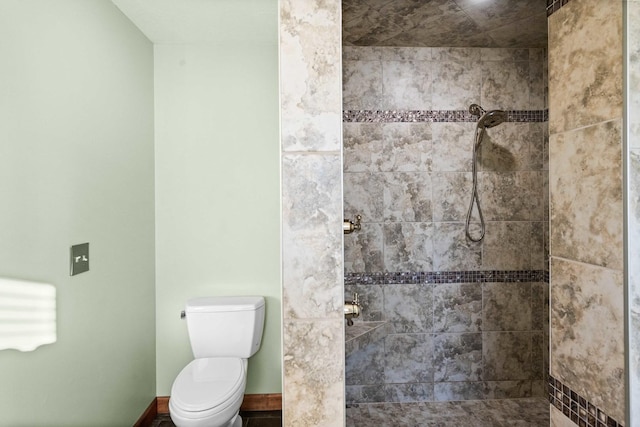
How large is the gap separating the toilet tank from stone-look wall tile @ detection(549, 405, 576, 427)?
1663mm

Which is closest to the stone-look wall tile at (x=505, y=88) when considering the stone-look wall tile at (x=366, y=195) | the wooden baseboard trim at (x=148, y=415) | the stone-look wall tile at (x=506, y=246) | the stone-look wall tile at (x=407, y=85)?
the stone-look wall tile at (x=407, y=85)

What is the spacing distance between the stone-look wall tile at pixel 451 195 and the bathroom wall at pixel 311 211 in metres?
1.74

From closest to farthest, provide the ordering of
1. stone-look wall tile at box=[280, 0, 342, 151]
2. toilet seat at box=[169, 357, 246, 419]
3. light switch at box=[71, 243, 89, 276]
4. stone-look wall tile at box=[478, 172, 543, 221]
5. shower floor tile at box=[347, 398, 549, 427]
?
stone-look wall tile at box=[280, 0, 342, 151], light switch at box=[71, 243, 89, 276], toilet seat at box=[169, 357, 246, 419], shower floor tile at box=[347, 398, 549, 427], stone-look wall tile at box=[478, 172, 543, 221]

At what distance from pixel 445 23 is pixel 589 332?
1.88 m

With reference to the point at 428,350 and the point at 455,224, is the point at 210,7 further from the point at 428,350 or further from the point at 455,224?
the point at 428,350

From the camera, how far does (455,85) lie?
2.56 meters

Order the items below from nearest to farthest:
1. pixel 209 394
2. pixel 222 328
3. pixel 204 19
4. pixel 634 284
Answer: pixel 634 284 < pixel 209 394 < pixel 204 19 < pixel 222 328

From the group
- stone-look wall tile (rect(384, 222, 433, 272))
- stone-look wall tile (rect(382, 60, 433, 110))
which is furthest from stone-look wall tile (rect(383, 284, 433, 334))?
stone-look wall tile (rect(382, 60, 433, 110))

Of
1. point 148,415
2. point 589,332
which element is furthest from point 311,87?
point 148,415

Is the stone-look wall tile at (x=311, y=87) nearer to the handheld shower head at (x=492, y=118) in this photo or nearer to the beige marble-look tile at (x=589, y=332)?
the beige marble-look tile at (x=589, y=332)

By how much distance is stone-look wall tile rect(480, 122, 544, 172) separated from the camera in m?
2.58

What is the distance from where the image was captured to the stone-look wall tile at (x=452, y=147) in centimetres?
256

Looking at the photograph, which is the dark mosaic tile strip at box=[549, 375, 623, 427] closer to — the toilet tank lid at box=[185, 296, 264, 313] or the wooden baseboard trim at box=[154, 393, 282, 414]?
the toilet tank lid at box=[185, 296, 264, 313]

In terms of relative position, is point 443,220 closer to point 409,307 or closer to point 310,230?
point 409,307
